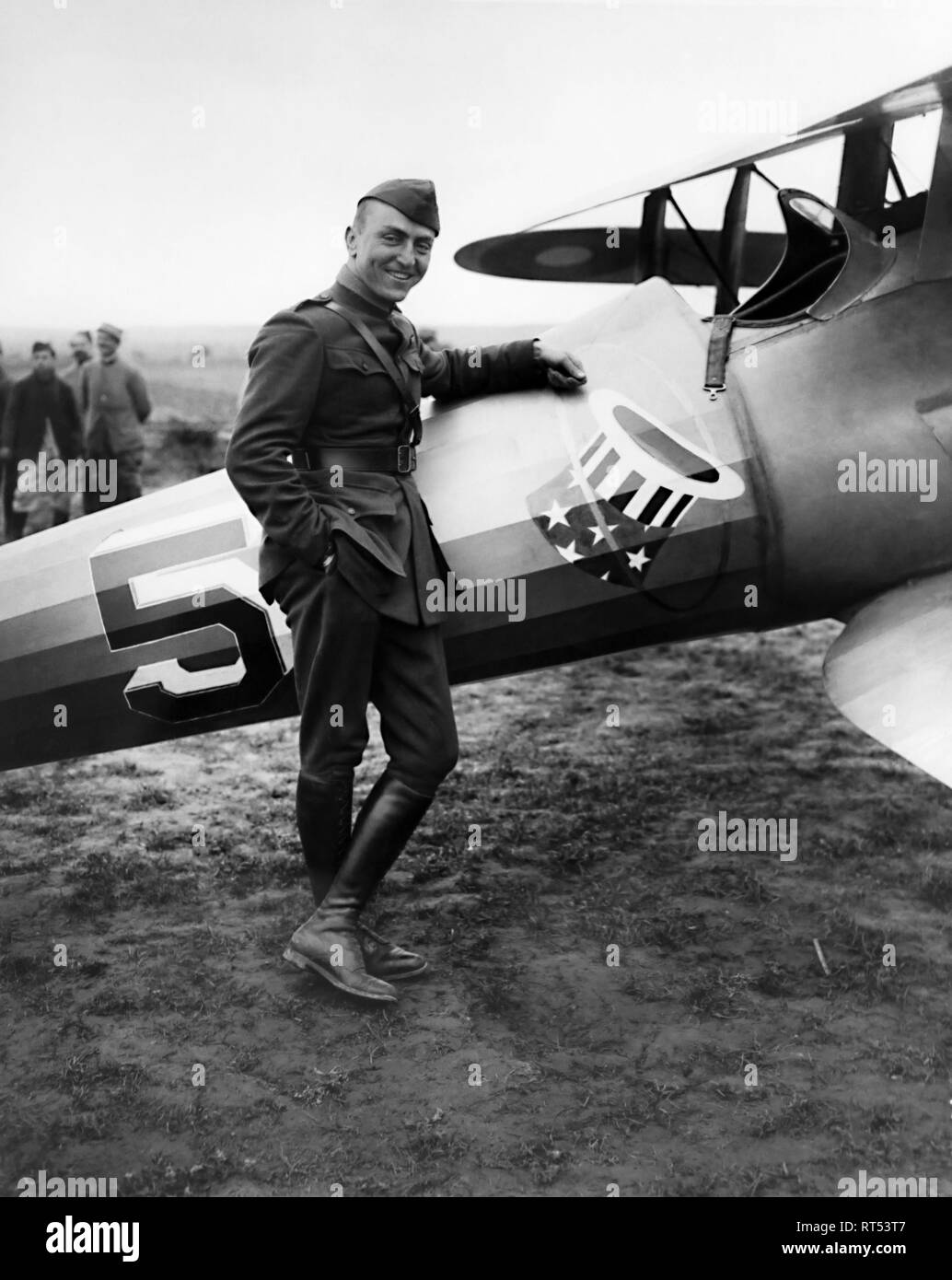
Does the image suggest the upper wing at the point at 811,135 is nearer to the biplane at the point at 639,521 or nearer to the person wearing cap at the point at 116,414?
the biplane at the point at 639,521

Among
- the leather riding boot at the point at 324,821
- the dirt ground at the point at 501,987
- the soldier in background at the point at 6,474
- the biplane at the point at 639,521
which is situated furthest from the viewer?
the soldier in background at the point at 6,474

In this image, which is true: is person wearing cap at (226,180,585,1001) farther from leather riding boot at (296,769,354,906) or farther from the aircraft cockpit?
the aircraft cockpit

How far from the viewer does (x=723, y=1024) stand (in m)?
2.89

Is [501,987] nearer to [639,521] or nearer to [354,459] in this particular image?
[639,521]

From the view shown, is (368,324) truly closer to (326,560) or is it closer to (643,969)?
(326,560)

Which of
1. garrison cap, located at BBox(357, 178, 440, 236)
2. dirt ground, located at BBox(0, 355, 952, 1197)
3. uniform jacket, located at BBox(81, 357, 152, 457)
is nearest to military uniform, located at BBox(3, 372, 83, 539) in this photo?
uniform jacket, located at BBox(81, 357, 152, 457)

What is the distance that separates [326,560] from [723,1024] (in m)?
1.59

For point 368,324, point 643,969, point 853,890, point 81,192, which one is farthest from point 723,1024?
point 81,192

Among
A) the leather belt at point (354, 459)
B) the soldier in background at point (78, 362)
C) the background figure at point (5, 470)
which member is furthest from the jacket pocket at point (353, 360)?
the background figure at point (5, 470)

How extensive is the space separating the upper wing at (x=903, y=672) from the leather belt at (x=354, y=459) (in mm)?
1331

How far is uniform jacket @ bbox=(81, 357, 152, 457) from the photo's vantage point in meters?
5.99

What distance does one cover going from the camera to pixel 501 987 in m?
3.07

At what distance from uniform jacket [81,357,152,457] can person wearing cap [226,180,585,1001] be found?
345 cm

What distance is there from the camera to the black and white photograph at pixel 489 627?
259 centimetres
